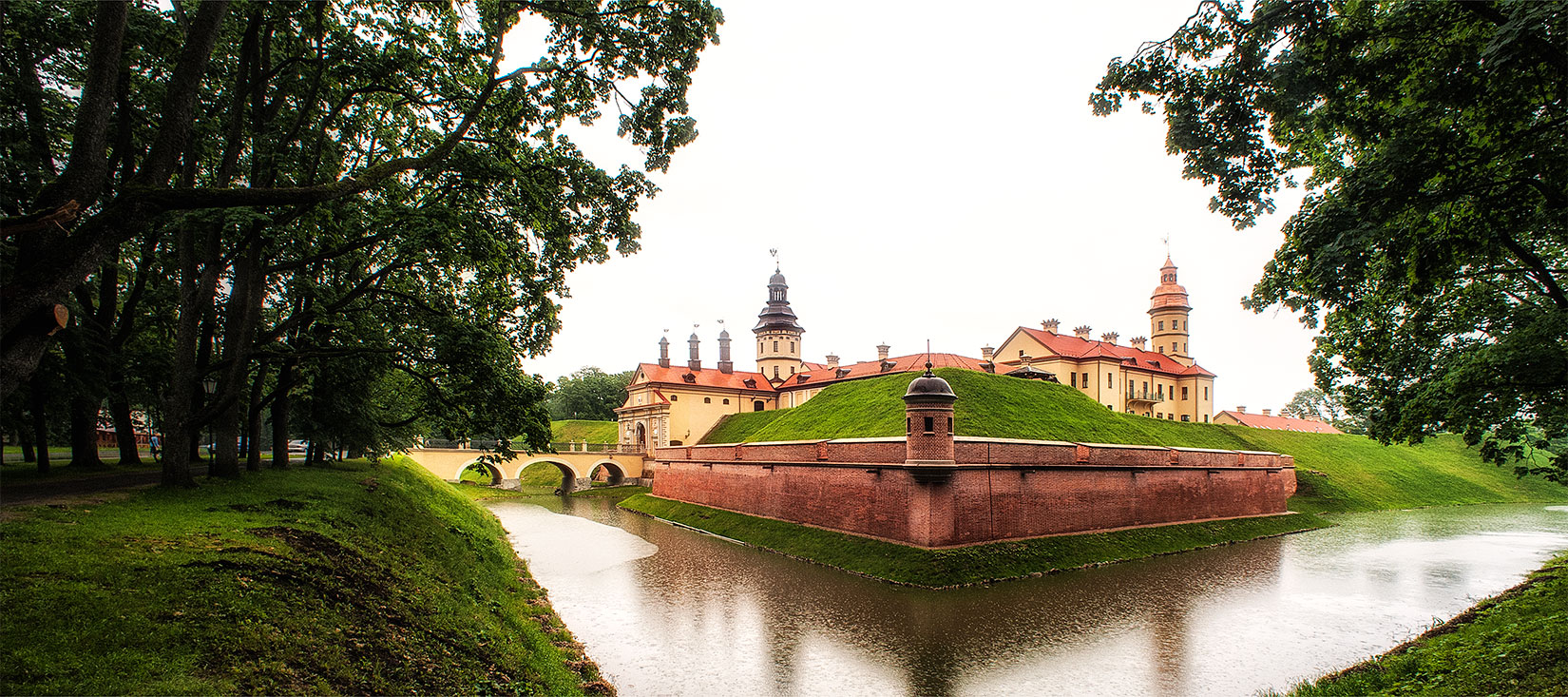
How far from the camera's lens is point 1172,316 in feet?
182

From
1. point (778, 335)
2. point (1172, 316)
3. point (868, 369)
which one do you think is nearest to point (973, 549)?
point (868, 369)

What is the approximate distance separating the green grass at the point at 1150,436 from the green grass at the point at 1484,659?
52.2 feet

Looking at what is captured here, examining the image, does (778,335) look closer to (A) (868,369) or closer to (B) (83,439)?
(A) (868,369)

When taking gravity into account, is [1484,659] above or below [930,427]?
below

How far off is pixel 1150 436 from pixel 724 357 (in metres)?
33.0

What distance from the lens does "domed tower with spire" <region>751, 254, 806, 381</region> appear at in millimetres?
57375

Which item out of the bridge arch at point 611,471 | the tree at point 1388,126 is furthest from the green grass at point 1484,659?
the bridge arch at point 611,471

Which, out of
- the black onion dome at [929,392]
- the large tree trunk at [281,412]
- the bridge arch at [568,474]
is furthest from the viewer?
the bridge arch at [568,474]

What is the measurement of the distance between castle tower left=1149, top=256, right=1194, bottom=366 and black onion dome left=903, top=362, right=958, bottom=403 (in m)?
44.0

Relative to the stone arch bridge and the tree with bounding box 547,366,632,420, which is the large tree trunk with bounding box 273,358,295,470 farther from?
the tree with bounding box 547,366,632,420

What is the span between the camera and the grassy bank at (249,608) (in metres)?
5.29

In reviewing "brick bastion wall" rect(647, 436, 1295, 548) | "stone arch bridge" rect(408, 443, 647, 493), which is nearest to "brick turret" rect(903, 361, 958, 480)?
"brick bastion wall" rect(647, 436, 1295, 548)

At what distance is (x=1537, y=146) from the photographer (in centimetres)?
747

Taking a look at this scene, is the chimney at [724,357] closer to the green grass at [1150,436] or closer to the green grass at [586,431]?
the green grass at [1150,436]
